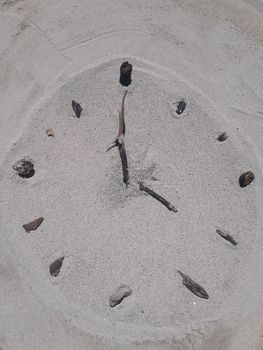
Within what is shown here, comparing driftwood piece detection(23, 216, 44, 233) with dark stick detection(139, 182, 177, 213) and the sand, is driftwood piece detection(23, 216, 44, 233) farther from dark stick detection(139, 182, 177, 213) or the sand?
dark stick detection(139, 182, 177, 213)

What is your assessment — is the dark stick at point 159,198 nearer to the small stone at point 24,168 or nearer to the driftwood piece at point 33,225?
the driftwood piece at point 33,225

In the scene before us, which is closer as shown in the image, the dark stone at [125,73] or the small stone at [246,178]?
the small stone at [246,178]

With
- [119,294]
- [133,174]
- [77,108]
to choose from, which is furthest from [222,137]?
[119,294]

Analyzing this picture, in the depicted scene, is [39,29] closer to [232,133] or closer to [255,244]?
[232,133]

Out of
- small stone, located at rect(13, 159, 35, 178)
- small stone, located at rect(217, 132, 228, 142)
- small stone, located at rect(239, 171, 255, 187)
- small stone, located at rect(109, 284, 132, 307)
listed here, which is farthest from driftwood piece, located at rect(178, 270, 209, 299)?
small stone, located at rect(13, 159, 35, 178)

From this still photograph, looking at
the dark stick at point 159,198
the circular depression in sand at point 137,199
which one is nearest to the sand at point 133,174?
the circular depression in sand at point 137,199

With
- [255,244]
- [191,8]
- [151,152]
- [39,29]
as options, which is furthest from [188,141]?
[39,29]
